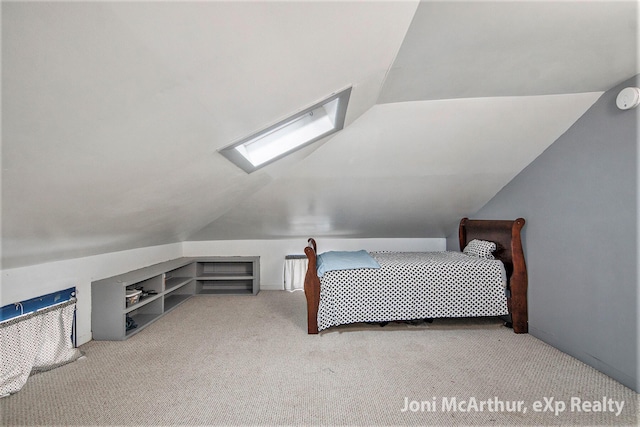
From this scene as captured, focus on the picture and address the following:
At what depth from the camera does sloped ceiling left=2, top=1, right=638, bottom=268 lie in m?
0.88

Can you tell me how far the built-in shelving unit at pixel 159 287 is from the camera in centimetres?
281

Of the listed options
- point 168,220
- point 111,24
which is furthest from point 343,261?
point 111,24

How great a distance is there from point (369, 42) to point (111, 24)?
0.98 m

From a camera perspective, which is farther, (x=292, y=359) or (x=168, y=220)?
(x=168, y=220)

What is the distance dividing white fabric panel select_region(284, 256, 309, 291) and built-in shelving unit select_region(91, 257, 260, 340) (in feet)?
1.46

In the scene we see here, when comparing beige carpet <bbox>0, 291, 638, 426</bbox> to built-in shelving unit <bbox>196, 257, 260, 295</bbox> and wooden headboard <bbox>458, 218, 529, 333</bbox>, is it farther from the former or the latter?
built-in shelving unit <bbox>196, 257, 260, 295</bbox>

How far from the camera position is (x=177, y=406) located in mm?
1831

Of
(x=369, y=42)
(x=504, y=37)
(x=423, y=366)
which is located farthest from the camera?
(x=423, y=366)

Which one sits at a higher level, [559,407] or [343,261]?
[343,261]

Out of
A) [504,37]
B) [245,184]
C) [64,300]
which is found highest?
[504,37]

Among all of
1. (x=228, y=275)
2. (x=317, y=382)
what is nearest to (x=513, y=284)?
(x=317, y=382)

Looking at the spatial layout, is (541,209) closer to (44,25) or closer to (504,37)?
→ (504,37)

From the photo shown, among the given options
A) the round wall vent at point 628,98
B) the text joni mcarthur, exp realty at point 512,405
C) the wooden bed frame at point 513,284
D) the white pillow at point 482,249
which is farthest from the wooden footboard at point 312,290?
the round wall vent at point 628,98

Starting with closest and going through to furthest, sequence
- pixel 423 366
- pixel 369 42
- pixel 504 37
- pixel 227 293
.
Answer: pixel 369 42, pixel 504 37, pixel 423 366, pixel 227 293
